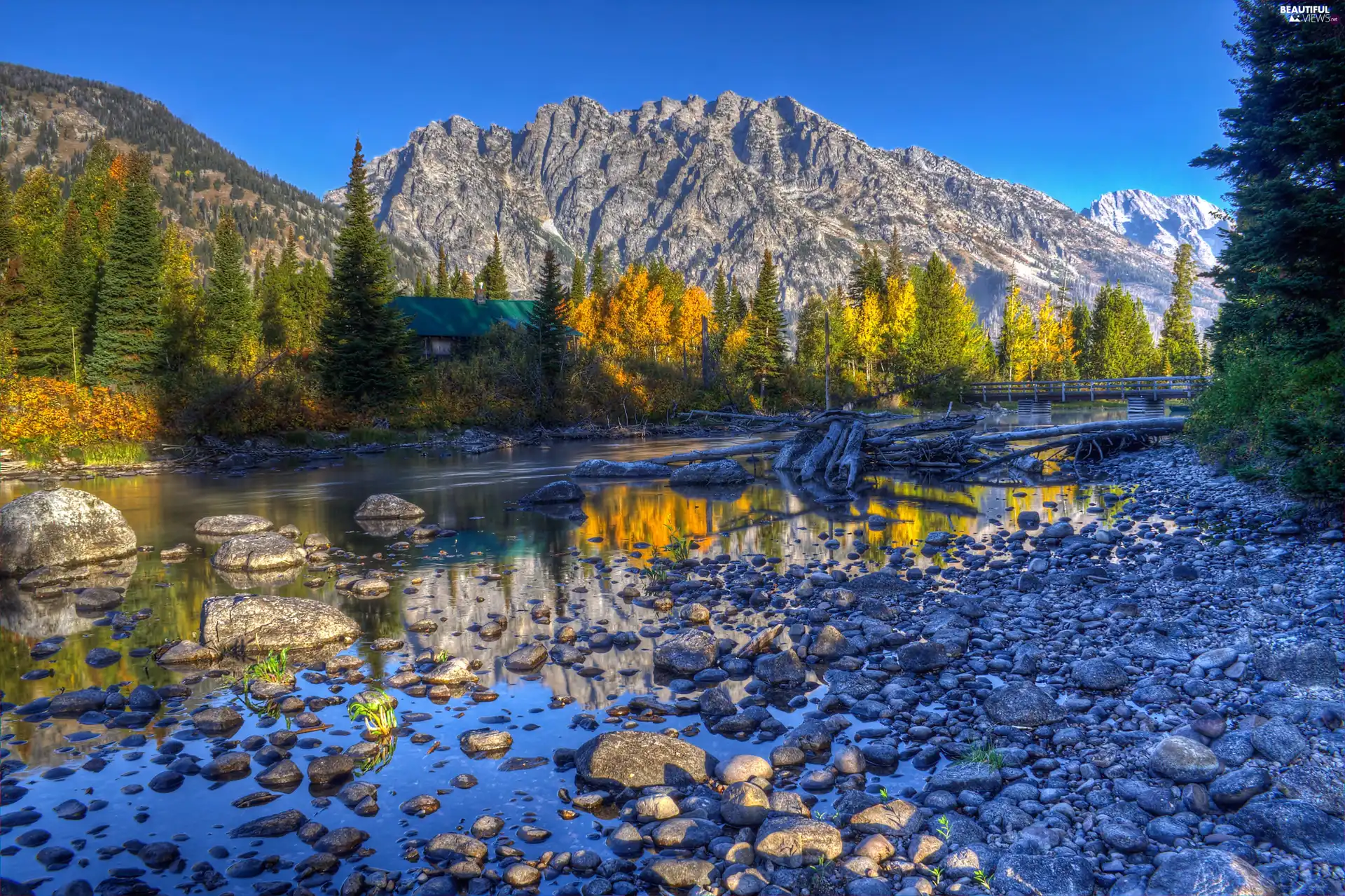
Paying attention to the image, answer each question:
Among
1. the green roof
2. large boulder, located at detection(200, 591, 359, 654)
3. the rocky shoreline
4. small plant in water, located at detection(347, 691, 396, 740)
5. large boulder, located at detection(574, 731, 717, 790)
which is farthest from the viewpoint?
the green roof

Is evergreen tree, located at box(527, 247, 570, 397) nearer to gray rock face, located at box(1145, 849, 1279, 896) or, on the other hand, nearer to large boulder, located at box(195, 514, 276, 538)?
large boulder, located at box(195, 514, 276, 538)

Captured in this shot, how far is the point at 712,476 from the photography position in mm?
22219

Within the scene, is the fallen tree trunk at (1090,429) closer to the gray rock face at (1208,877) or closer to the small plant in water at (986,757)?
the small plant in water at (986,757)

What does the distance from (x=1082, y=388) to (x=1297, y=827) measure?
60872 millimetres

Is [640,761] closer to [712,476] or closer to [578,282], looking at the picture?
[712,476]

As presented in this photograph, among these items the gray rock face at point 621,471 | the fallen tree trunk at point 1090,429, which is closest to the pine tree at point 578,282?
the gray rock face at point 621,471

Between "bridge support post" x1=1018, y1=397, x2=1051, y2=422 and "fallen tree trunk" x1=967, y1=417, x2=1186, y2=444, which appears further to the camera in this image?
"bridge support post" x1=1018, y1=397, x2=1051, y2=422

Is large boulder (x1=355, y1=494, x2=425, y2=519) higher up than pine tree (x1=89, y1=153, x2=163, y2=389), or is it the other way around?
pine tree (x1=89, y1=153, x2=163, y2=389)

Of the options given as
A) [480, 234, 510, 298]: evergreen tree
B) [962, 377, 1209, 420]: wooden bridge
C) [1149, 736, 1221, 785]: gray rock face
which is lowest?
[1149, 736, 1221, 785]: gray rock face

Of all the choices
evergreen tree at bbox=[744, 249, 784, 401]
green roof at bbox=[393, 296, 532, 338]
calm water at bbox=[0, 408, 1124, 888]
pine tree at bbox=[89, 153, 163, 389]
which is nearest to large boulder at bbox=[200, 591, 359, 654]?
calm water at bbox=[0, 408, 1124, 888]

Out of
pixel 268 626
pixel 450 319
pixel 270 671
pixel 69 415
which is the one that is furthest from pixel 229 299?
pixel 270 671

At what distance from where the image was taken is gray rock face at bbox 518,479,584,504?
19.2m

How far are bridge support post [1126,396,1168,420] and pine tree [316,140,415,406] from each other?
4060cm

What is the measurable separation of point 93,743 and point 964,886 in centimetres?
633
